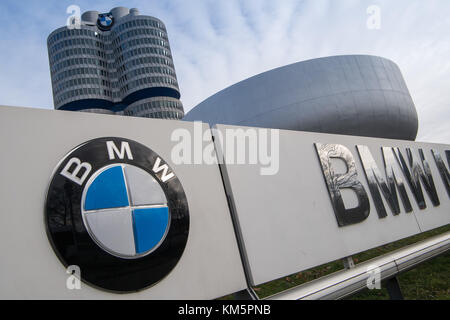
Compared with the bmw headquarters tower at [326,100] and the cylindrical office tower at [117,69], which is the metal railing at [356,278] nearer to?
the bmw headquarters tower at [326,100]

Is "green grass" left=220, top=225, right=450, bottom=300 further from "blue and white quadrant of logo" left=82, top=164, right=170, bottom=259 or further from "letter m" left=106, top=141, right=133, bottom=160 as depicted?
→ "letter m" left=106, top=141, right=133, bottom=160

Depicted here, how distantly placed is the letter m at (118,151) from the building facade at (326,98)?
20247 mm

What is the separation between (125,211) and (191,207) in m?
0.64

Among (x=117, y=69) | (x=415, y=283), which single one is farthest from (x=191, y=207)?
(x=117, y=69)

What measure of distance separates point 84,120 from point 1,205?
0.83 m

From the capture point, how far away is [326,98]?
22.2m

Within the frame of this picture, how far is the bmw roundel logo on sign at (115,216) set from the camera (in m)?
1.93

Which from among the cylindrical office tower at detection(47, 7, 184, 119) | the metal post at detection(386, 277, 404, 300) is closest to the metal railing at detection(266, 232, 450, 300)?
the metal post at detection(386, 277, 404, 300)

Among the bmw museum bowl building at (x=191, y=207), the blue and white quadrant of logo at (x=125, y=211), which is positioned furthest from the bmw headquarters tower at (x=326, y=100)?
the blue and white quadrant of logo at (x=125, y=211)

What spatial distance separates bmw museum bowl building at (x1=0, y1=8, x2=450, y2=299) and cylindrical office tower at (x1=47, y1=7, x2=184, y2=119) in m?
60.5

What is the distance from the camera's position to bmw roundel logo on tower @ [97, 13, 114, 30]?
70.8 meters

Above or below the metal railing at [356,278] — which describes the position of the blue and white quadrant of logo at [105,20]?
above

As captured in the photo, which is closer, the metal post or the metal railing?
the metal railing
